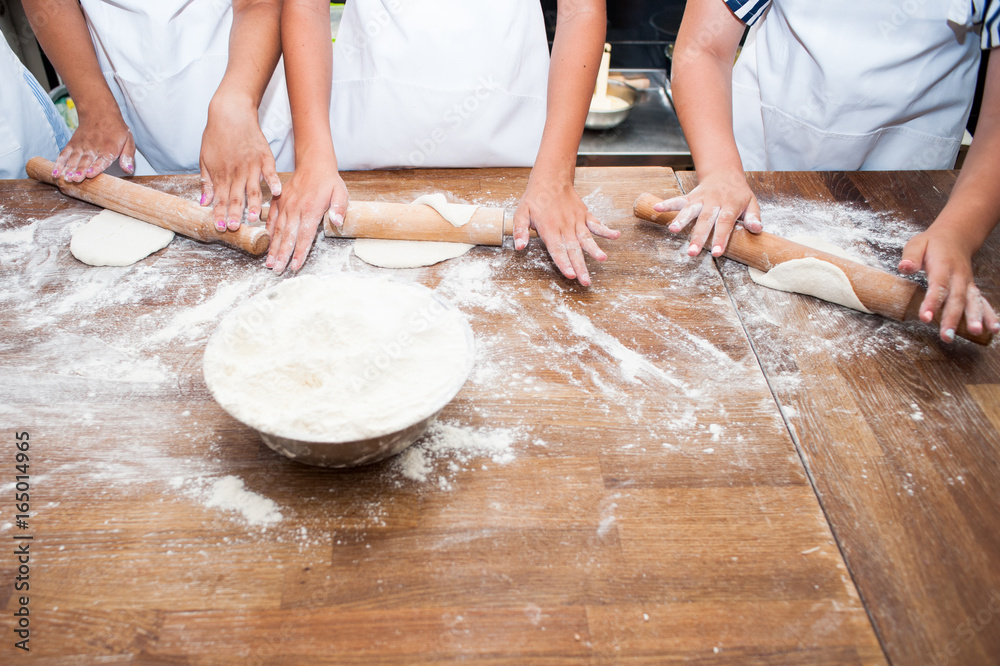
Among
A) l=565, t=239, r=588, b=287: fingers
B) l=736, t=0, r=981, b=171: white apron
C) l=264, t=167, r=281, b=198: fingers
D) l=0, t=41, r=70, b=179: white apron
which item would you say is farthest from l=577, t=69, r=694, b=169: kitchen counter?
l=0, t=41, r=70, b=179: white apron

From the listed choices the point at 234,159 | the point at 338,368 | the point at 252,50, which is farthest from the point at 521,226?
the point at 252,50

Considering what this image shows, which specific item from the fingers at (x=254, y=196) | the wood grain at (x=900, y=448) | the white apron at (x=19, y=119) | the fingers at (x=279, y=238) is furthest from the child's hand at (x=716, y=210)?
the white apron at (x=19, y=119)

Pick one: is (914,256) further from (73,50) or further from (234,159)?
(73,50)

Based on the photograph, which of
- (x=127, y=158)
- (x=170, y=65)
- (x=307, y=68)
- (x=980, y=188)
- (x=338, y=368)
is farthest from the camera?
(x=170, y=65)

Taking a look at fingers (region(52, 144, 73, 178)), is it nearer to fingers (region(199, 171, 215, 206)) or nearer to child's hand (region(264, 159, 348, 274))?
fingers (region(199, 171, 215, 206))

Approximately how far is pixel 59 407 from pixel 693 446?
48.2 inches

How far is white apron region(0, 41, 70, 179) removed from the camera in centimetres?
189

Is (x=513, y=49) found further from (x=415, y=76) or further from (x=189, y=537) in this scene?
(x=189, y=537)

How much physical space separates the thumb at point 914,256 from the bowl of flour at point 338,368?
1067 mm

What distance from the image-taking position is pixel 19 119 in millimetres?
1936

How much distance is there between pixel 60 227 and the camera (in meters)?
1.61

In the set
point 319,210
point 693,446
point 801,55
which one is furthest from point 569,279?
point 801,55

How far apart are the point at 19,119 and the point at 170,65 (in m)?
0.51

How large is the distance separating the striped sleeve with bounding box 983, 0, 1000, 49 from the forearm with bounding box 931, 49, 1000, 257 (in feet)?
0.11
